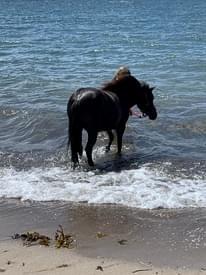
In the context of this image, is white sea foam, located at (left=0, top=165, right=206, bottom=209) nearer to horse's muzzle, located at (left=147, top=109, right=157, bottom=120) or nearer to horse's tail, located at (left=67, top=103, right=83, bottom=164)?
horse's tail, located at (left=67, top=103, right=83, bottom=164)

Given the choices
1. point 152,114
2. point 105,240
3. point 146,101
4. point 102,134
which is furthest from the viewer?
Result: point 102,134

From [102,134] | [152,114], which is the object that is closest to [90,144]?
[102,134]

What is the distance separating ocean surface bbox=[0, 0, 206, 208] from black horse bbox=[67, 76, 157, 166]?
398 mm

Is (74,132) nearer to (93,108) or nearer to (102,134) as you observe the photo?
(93,108)

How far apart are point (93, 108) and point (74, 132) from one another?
472 mm

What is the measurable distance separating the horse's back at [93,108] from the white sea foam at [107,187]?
2.74 feet

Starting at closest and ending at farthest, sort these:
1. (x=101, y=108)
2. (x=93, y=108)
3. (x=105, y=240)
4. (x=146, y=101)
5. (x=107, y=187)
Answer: (x=105, y=240)
(x=107, y=187)
(x=93, y=108)
(x=101, y=108)
(x=146, y=101)

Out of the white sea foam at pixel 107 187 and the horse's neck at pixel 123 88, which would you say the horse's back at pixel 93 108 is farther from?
the white sea foam at pixel 107 187

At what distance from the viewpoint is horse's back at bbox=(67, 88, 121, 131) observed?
343 inches

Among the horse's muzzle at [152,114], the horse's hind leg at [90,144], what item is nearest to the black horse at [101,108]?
the horse's hind leg at [90,144]

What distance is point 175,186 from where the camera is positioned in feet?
25.4

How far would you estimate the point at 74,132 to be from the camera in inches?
350

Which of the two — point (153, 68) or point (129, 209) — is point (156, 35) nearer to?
point (153, 68)

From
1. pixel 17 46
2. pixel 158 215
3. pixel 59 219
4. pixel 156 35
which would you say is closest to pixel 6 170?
pixel 59 219
